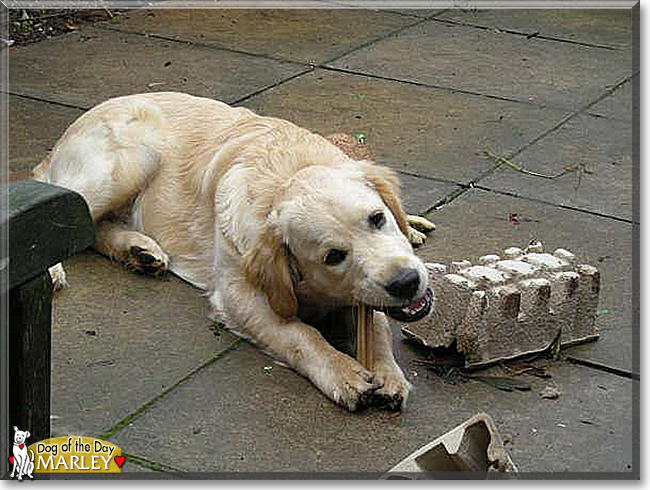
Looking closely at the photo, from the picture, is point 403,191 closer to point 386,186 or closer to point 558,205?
point 558,205

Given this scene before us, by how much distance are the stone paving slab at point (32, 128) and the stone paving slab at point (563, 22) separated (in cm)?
364

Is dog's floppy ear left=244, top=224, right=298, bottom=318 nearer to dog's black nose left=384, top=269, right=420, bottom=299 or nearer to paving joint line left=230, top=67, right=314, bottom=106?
dog's black nose left=384, top=269, right=420, bottom=299

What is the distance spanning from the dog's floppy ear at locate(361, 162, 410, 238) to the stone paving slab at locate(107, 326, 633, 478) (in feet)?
1.81

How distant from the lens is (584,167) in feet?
20.8

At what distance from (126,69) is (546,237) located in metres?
3.37

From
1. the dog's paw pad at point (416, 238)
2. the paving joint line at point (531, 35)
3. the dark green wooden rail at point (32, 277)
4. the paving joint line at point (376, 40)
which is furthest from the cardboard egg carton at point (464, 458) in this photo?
the paving joint line at point (531, 35)

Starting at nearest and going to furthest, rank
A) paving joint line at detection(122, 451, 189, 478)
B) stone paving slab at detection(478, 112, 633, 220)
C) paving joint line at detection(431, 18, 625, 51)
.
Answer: paving joint line at detection(122, 451, 189, 478)
stone paving slab at detection(478, 112, 633, 220)
paving joint line at detection(431, 18, 625, 51)

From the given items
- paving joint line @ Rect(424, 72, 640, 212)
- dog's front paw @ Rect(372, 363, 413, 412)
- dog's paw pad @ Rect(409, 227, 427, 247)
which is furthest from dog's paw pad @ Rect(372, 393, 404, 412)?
paving joint line @ Rect(424, 72, 640, 212)

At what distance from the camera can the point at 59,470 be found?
349 cm

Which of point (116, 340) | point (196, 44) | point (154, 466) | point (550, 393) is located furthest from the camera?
point (196, 44)

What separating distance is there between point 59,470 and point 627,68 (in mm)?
5773

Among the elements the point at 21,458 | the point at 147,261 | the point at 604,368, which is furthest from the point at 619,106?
the point at 21,458

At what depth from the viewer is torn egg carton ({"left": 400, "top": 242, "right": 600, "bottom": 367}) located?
4.21m

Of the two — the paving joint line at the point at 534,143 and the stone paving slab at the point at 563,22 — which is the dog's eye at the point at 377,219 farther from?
the stone paving slab at the point at 563,22
